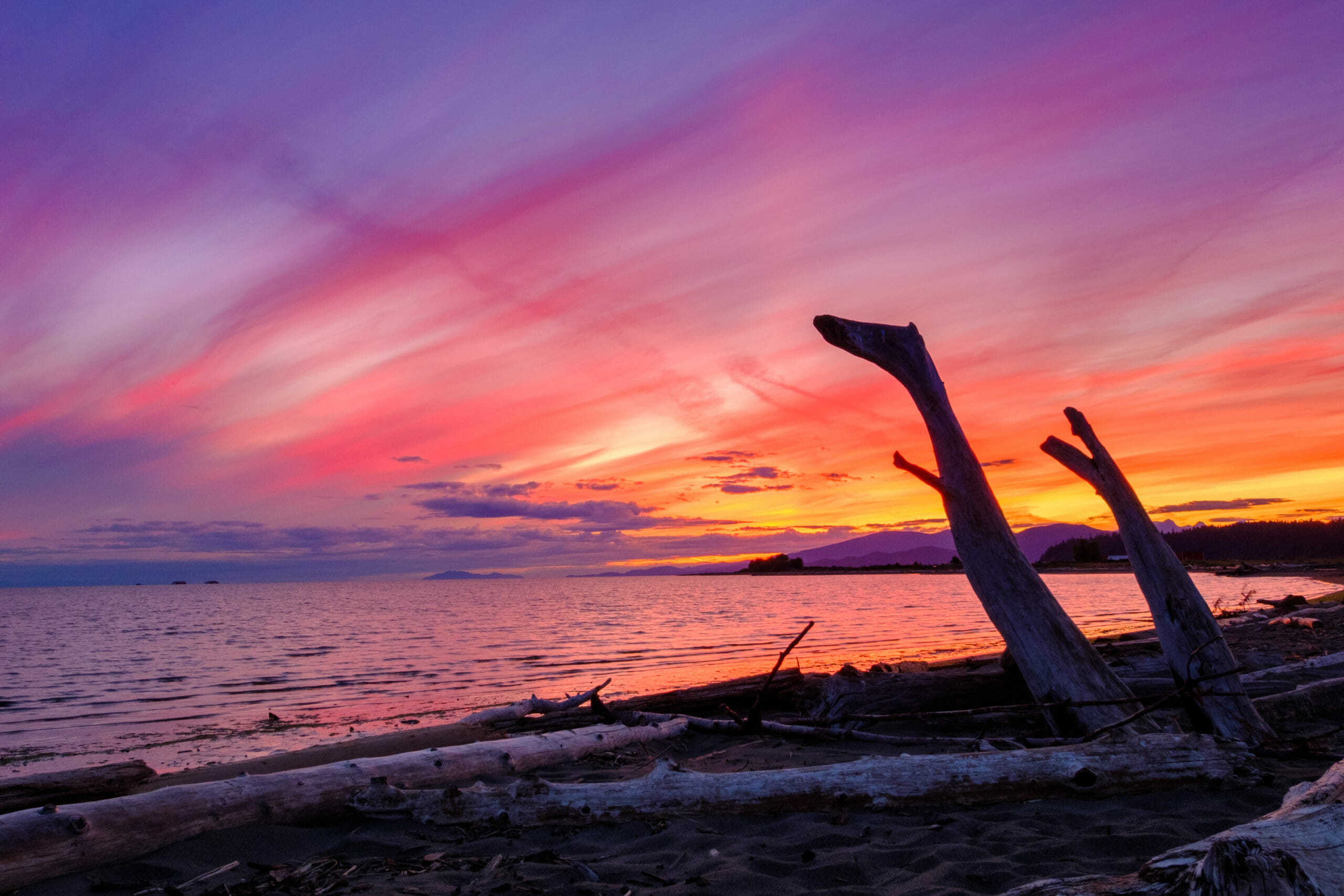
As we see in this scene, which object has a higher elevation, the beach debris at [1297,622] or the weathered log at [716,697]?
the beach debris at [1297,622]

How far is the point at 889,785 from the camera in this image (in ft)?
17.4

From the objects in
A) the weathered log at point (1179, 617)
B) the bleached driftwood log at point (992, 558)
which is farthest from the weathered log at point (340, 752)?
the weathered log at point (1179, 617)

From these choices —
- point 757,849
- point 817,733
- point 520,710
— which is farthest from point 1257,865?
point 520,710

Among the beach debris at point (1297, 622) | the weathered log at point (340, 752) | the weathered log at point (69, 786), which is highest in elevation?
the weathered log at point (69, 786)

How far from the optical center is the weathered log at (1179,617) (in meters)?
6.21

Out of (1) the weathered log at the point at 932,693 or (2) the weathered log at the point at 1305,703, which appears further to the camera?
(1) the weathered log at the point at 932,693

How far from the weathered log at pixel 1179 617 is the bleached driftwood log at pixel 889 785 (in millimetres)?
811

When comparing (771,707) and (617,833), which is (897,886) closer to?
(617,833)

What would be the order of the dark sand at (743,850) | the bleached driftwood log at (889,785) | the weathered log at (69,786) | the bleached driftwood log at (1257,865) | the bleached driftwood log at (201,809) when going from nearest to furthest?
the bleached driftwood log at (1257,865) → the dark sand at (743,850) → the bleached driftwood log at (201,809) → the bleached driftwood log at (889,785) → the weathered log at (69,786)

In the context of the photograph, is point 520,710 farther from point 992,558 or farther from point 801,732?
point 992,558

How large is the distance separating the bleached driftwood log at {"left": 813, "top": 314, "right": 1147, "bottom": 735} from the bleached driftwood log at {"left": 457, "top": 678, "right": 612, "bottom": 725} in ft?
20.1

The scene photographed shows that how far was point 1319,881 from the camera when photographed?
2.10 m

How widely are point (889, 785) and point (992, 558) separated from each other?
8.09ft

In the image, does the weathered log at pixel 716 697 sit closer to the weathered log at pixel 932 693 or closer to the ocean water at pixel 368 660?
the weathered log at pixel 932 693
